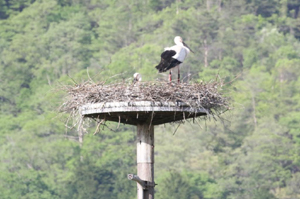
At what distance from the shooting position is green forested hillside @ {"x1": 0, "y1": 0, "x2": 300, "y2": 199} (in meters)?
59.9

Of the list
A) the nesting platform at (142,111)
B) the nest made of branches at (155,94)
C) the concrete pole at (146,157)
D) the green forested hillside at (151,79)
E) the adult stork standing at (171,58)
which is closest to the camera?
the nesting platform at (142,111)

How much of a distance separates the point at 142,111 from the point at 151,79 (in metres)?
44.7

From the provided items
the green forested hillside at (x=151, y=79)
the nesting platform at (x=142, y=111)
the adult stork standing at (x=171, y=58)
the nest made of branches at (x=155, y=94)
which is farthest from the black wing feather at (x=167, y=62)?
the green forested hillside at (x=151, y=79)

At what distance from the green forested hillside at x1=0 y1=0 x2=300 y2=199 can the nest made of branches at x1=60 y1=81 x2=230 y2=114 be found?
25.7m

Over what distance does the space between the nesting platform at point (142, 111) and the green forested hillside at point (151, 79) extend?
85.2ft

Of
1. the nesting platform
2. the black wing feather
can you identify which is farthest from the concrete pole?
the black wing feather

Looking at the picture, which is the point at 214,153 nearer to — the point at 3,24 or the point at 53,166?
the point at 53,166

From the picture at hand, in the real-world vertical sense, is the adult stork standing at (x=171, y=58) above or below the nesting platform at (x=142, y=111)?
above

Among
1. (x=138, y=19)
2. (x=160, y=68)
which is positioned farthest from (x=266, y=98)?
(x=160, y=68)

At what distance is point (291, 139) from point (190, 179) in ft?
34.0

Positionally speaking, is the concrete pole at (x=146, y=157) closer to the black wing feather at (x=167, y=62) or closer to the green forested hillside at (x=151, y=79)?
the black wing feather at (x=167, y=62)

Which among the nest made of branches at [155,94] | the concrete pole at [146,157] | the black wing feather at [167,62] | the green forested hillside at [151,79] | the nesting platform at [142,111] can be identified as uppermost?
the green forested hillside at [151,79]

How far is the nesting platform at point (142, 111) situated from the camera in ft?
39.9

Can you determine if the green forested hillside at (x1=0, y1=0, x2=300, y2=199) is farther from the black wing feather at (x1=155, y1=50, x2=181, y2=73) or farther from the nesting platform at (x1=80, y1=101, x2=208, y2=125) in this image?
the nesting platform at (x1=80, y1=101, x2=208, y2=125)
